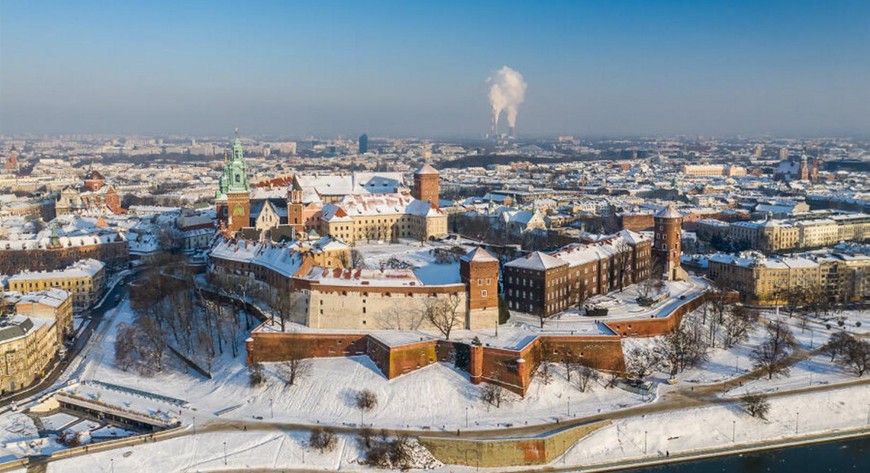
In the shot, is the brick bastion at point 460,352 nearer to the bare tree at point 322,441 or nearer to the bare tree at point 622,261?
the bare tree at point 322,441

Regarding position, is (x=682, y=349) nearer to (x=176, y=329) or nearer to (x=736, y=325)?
(x=736, y=325)

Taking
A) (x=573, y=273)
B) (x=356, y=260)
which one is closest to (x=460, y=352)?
(x=573, y=273)

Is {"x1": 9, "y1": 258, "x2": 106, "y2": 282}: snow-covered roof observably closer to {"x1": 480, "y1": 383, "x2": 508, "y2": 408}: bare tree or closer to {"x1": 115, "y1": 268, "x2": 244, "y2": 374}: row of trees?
{"x1": 115, "y1": 268, "x2": 244, "y2": 374}: row of trees

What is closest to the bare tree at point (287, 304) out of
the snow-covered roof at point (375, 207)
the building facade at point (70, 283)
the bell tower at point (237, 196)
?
the building facade at point (70, 283)

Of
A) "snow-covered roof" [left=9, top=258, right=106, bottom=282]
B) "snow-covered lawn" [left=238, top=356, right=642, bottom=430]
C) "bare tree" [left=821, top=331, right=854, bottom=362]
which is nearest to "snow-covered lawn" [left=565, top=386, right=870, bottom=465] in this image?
"snow-covered lawn" [left=238, top=356, right=642, bottom=430]

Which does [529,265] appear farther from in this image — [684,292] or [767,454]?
[767,454]

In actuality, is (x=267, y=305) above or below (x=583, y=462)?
above

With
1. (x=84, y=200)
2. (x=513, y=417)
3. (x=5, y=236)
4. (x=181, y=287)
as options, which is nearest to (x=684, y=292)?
(x=513, y=417)
